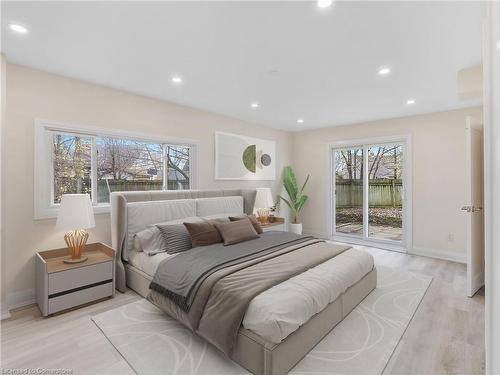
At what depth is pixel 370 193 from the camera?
5.32 metres

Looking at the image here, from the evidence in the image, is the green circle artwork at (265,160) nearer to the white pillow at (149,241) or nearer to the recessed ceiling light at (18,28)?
the white pillow at (149,241)

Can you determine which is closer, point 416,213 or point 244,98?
point 244,98

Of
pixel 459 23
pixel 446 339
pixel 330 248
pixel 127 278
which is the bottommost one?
pixel 446 339

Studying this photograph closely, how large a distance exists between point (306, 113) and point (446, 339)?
3557mm

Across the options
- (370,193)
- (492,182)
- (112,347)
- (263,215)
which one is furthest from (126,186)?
(370,193)

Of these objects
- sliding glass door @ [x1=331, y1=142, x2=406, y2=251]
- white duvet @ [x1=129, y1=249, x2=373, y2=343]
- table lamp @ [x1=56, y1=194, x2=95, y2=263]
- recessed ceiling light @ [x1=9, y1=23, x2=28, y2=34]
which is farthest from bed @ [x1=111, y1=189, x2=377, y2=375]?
sliding glass door @ [x1=331, y1=142, x2=406, y2=251]

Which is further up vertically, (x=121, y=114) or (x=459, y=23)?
(x=459, y=23)

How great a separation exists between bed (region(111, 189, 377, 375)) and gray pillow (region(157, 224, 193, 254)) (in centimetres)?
12

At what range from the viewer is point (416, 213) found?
4.61m

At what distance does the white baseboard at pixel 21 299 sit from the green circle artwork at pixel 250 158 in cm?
358

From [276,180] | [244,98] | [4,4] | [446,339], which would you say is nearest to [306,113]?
[244,98]

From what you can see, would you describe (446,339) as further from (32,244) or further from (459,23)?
(32,244)

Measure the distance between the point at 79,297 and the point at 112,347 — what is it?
880mm

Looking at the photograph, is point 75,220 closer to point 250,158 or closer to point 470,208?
point 250,158
